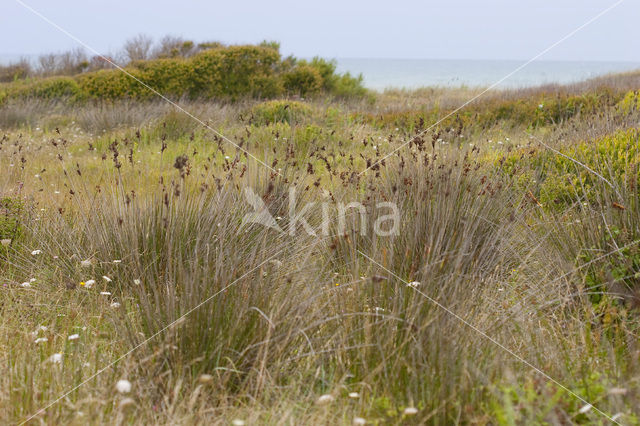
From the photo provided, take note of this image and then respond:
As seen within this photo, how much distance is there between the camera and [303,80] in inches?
647

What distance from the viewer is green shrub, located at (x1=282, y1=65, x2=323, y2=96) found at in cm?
1620

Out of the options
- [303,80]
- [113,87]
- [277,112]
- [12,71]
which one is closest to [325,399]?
[277,112]

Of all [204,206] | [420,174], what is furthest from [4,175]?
[420,174]

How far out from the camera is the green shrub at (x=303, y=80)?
1620 cm

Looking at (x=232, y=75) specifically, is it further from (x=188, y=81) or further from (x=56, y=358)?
(x=56, y=358)

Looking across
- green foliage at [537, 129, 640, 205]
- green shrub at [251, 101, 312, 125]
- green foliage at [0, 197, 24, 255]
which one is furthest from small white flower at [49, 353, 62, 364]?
green shrub at [251, 101, 312, 125]

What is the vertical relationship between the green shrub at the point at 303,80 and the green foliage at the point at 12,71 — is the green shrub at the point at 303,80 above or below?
below

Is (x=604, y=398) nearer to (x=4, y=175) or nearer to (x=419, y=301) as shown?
(x=419, y=301)

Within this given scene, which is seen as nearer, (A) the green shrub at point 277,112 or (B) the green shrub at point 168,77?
(A) the green shrub at point 277,112

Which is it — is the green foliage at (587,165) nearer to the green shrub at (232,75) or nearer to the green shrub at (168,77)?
the green shrub at (232,75)

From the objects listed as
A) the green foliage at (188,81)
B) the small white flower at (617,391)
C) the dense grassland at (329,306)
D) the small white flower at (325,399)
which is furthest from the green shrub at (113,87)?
the small white flower at (617,391)

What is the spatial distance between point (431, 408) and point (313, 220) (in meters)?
2.34

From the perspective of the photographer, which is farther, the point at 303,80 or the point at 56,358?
the point at 303,80

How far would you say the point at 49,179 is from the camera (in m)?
6.25
